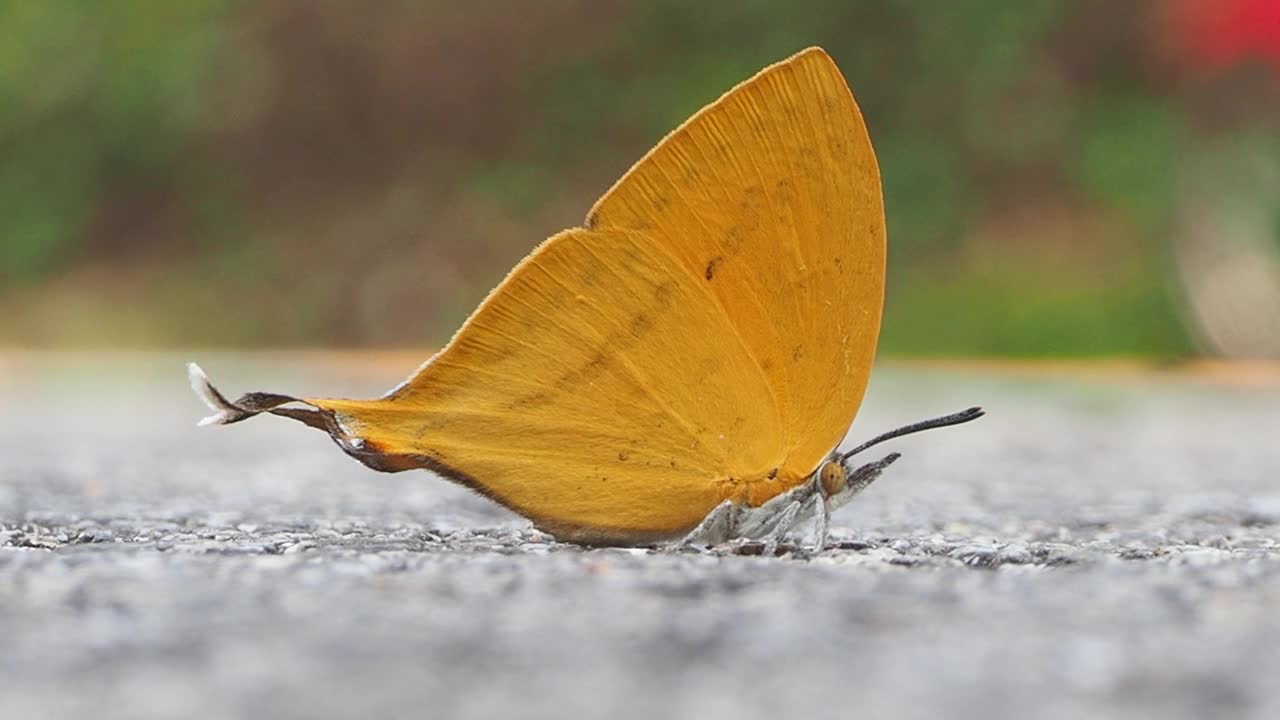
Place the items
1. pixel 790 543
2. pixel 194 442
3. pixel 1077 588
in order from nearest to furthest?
1. pixel 1077 588
2. pixel 790 543
3. pixel 194 442

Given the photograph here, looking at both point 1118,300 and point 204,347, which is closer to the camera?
point 1118,300

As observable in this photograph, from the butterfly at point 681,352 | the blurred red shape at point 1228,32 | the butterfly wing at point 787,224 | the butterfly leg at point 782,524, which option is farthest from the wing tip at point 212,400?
the blurred red shape at point 1228,32

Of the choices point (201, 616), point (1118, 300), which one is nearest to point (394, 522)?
point (201, 616)

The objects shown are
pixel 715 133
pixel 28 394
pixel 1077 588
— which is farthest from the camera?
pixel 28 394

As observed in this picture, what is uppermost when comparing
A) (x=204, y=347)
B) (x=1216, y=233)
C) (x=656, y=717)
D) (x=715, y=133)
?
(x=1216, y=233)

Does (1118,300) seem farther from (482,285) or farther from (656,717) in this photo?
(656,717)

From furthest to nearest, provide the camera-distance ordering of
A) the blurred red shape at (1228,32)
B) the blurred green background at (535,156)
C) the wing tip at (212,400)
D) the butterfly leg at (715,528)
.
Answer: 1. the blurred green background at (535,156)
2. the blurred red shape at (1228,32)
3. the butterfly leg at (715,528)
4. the wing tip at (212,400)

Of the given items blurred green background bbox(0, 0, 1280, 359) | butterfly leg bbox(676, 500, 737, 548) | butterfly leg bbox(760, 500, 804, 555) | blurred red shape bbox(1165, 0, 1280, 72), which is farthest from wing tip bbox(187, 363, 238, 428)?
blurred red shape bbox(1165, 0, 1280, 72)

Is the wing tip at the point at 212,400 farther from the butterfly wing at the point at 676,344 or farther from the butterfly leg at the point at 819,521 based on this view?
the butterfly leg at the point at 819,521

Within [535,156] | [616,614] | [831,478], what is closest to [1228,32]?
[535,156]
